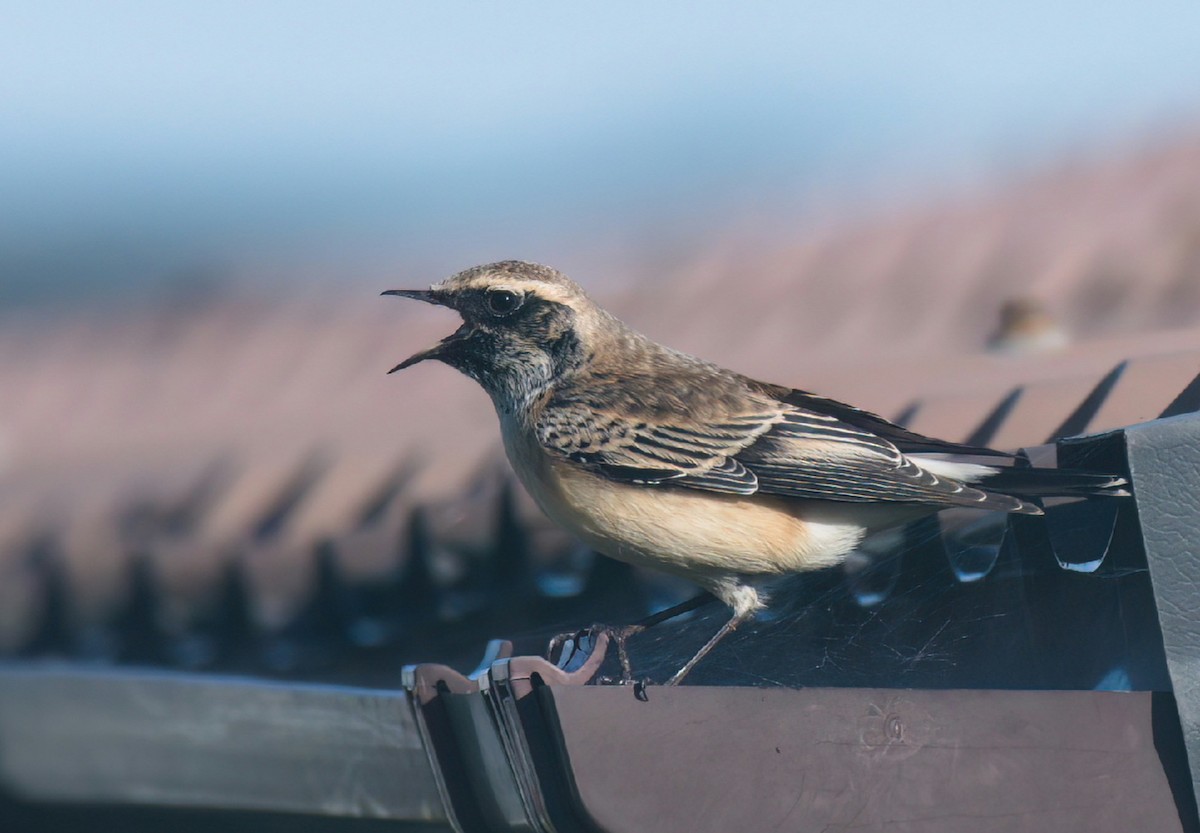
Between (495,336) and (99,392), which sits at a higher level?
(495,336)

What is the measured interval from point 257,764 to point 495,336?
70.0 inches

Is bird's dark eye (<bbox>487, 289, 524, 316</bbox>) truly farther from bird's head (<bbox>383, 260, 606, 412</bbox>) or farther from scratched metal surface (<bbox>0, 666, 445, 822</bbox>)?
scratched metal surface (<bbox>0, 666, 445, 822</bbox>)

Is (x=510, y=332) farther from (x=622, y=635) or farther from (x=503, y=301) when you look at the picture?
(x=622, y=635)

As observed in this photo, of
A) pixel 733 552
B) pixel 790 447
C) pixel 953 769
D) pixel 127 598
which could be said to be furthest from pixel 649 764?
pixel 127 598

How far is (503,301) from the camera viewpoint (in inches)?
214

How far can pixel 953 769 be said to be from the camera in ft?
11.4

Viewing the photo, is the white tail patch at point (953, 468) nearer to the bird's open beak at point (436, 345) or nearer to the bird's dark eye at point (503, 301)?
the bird's dark eye at point (503, 301)

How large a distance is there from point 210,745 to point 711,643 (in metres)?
1.67

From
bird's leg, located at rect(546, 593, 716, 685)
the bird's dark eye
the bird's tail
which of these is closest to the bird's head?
the bird's dark eye

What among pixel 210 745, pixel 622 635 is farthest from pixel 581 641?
pixel 210 745

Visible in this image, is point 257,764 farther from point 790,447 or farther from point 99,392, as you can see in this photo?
point 99,392

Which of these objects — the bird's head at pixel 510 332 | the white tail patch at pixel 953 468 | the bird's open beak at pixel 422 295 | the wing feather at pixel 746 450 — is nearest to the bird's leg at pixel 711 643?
the wing feather at pixel 746 450

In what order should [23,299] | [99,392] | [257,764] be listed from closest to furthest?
[257,764] → [99,392] → [23,299]

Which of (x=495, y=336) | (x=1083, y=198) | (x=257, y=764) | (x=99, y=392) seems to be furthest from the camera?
(x=99, y=392)
